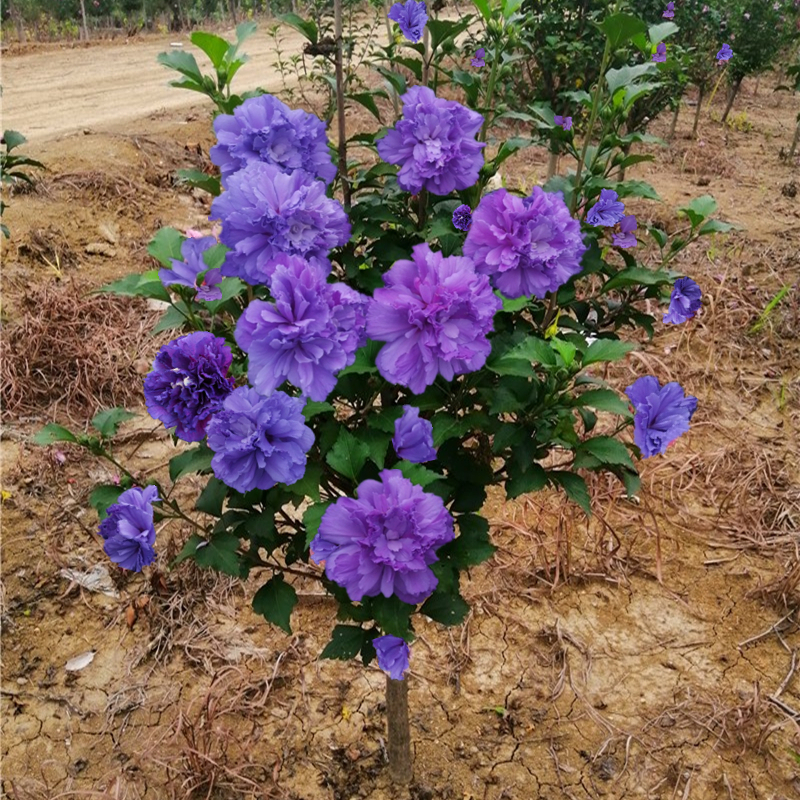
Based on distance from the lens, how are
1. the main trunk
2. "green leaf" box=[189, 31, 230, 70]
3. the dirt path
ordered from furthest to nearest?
the dirt path → the main trunk → "green leaf" box=[189, 31, 230, 70]

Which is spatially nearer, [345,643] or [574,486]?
[574,486]

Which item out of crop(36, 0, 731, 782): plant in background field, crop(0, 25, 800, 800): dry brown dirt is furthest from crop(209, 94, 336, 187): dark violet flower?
crop(0, 25, 800, 800): dry brown dirt

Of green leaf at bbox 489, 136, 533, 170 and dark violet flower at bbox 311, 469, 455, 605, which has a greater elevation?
green leaf at bbox 489, 136, 533, 170

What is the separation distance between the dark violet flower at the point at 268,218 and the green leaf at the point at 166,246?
20cm

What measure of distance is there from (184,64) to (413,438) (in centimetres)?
65

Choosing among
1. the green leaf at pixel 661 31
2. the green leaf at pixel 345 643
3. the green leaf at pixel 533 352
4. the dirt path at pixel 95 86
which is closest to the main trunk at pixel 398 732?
the green leaf at pixel 345 643

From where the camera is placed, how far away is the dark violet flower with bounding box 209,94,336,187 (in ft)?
3.04

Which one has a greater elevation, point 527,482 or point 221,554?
point 527,482

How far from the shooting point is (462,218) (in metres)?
1.15

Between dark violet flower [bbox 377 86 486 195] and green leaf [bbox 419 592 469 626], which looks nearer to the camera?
dark violet flower [bbox 377 86 486 195]

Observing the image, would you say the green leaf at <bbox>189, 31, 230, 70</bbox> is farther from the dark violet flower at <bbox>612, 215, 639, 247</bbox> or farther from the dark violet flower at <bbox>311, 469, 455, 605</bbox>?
the dark violet flower at <bbox>612, 215, 639, 247</bbox>

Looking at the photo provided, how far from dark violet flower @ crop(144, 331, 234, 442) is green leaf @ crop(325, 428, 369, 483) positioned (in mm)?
157

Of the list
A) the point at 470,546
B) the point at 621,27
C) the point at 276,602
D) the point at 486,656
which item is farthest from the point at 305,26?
the point at 486,656

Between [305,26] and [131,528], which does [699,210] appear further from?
[131,528]
